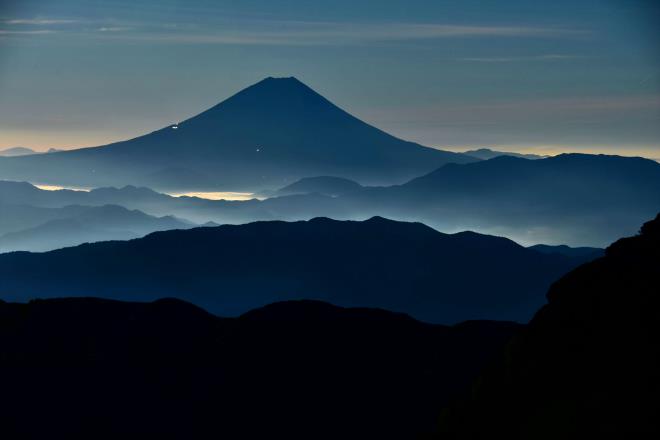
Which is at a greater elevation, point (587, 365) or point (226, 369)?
point (587, 365)

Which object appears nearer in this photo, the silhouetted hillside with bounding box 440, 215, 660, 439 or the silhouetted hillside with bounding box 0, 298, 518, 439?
the silhouetted hillside with bounding box 440, 215, 660, 439

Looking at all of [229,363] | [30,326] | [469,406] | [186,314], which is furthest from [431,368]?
[469,406]

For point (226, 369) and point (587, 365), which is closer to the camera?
point (587, 365)

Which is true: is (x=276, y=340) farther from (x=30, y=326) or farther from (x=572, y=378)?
(x=572, y=378)

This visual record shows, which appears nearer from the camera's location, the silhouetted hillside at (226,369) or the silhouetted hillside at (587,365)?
the silhouetted hillside at (587,365)
